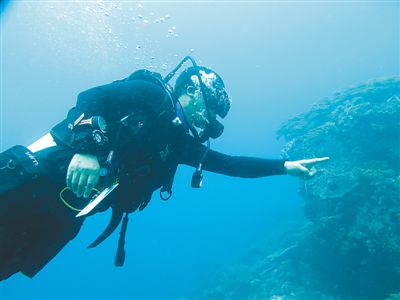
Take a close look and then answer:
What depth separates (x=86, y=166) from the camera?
7.48 feet

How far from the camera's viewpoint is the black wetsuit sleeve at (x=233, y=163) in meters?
3.89

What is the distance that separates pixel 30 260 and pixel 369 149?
598 inches

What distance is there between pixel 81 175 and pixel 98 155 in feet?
0.83

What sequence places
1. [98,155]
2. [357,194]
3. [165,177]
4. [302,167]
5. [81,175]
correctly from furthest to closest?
[357,194], [302,167], [165,177], [98,155], [81,175]

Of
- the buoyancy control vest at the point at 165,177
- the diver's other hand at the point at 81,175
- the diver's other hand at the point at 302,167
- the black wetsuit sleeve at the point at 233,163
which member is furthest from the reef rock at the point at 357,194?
the diver's other hand at the point at 81,175

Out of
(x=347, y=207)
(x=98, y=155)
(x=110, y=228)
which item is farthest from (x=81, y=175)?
(x=347, y=207)

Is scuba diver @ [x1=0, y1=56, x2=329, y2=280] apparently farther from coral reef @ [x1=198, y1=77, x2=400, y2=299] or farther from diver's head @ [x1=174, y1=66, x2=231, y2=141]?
coral reef @ [x1=198, y1=77, x2=400, y2=299]

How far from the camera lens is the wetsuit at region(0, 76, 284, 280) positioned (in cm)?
247

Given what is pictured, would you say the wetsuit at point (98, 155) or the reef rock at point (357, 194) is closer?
the wetsuit at point (98, 155)

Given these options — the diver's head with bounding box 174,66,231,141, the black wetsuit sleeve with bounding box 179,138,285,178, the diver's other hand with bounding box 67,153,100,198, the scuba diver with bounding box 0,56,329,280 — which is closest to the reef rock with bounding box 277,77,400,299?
the black wetsuit sleeve with bounding box 179,138,285,178

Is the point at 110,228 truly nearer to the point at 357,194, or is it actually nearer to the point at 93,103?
the point at 93,103

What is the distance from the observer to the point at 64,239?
9.34ft

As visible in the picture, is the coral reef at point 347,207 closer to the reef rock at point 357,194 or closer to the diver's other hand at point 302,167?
the reef rock at point 357,194

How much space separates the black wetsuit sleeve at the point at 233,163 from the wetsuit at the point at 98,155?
2.20 feet
